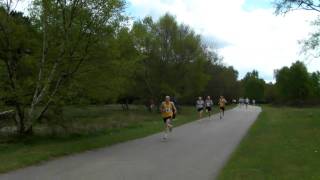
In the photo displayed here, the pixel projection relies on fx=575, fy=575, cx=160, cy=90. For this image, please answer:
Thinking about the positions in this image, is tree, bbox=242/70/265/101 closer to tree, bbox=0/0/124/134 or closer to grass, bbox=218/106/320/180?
tree, bbox=0/0/124/134

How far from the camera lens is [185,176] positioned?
12758 millimetres

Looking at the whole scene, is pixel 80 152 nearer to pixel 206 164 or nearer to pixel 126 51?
pixel 206 164

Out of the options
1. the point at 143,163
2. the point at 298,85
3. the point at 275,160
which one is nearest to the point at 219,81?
the point at 298,85

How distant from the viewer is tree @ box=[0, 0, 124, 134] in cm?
2252

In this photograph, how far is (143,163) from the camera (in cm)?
1509

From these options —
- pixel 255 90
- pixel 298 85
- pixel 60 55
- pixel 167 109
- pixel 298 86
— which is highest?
pixel 255 90

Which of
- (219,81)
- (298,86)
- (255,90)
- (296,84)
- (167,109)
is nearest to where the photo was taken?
(167,109)

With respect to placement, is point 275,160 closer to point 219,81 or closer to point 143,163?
point 143,163

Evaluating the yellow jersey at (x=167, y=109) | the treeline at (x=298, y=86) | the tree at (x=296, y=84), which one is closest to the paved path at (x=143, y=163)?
the yellow jersey at (x=167, y=109)

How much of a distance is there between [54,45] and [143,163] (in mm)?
9842

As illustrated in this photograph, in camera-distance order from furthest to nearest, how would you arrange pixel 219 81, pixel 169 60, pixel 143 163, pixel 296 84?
pixel 296 84 < pixel 219 81 < pixel 169 60 < pixel 143 163

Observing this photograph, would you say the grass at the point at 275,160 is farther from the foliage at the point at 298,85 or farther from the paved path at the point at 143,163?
the foliage at the point at 298,85

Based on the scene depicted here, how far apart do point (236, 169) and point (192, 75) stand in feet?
157

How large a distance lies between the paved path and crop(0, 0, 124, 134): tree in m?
4.18
